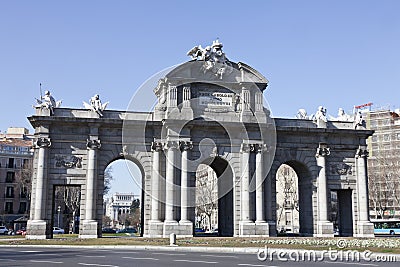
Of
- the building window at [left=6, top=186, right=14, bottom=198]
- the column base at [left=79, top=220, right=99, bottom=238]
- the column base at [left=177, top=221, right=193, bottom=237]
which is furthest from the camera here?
the building window at [left=6, top=186, right=14, bottom=198]

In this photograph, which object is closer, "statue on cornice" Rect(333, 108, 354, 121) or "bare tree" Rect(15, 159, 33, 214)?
"statue on cornice" Rect(333, 108, 354, 121)

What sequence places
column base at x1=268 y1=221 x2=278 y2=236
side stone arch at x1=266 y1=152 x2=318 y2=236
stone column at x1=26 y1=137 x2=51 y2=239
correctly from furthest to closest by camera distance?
side stone arch at x1=266 y1=152 x2=318 y2=236, column base at x1=268 y1=221 x2=278 y2=236, stone column at x1=26 y1=137 x2=51 y2=239

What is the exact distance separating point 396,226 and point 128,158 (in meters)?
44.8

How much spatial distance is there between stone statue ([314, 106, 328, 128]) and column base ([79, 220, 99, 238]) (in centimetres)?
2488

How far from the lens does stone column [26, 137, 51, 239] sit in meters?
44.1

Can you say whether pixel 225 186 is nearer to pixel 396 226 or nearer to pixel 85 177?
pixel 85 177

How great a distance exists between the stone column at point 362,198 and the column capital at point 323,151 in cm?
349


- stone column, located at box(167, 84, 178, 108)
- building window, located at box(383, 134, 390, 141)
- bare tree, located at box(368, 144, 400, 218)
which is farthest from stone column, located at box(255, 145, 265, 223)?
building window, located at box(383, 134, 390, 141)

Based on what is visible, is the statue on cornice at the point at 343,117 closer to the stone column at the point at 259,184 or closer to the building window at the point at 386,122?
the stone column at the point at 259,184

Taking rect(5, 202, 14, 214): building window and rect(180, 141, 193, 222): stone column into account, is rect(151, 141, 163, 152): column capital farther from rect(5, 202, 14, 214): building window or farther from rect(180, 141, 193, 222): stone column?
rect(5, 202, 14, 214): building window

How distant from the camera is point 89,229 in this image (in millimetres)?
45062

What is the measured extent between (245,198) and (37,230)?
19455mm

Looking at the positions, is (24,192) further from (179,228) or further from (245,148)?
(245,148)

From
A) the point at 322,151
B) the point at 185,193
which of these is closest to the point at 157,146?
the point at 185,193
